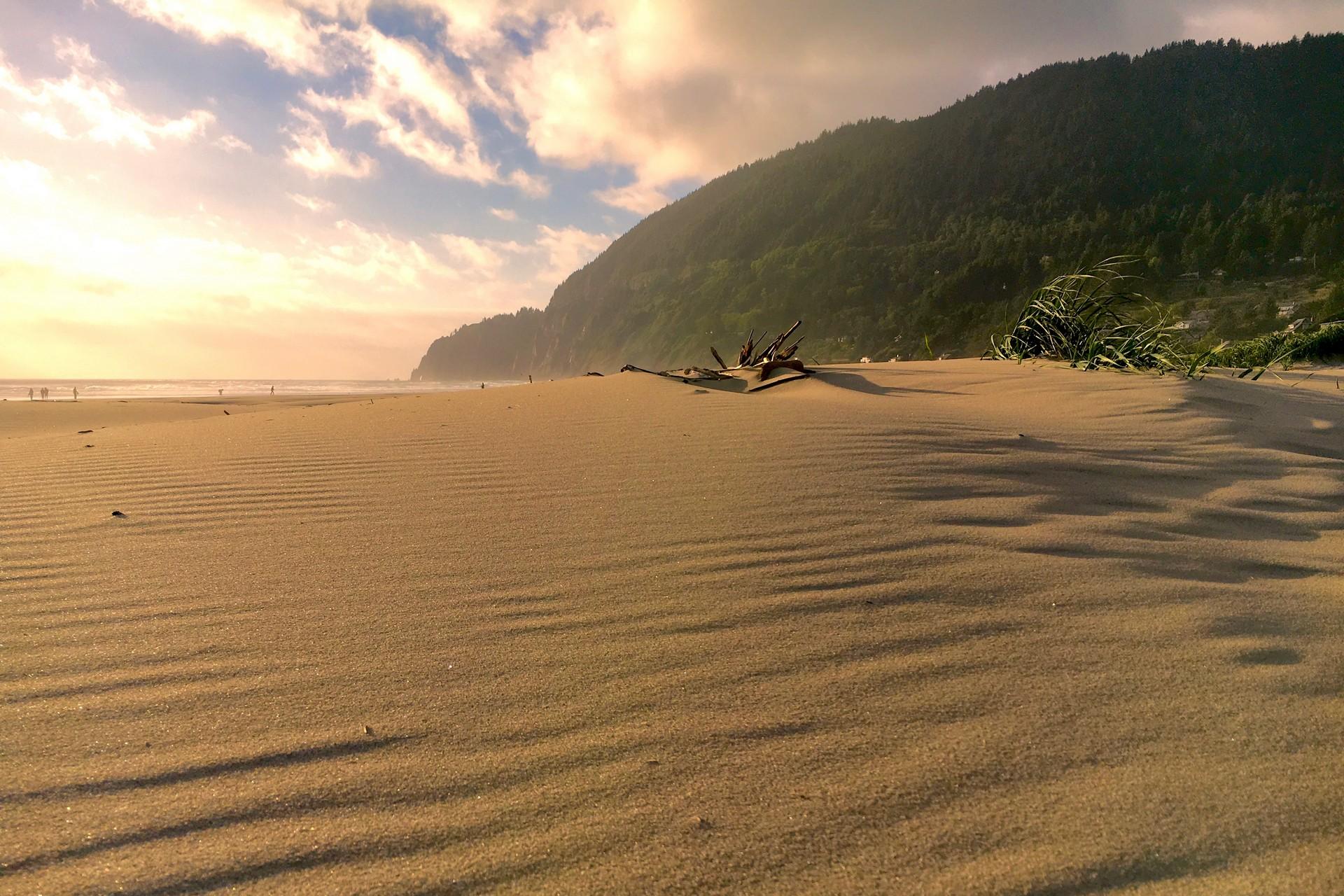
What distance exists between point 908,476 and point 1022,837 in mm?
1521

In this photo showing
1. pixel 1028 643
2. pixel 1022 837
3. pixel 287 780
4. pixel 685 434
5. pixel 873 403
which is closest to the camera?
pixel 1022 837

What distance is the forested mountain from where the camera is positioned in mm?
30250

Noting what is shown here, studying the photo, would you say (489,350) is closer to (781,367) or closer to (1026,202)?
(1026,202)

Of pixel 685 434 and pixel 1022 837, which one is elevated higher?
pixel 685 434

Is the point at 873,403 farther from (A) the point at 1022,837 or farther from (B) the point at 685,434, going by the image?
(A) the point at 1022,837

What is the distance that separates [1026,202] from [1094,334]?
41.7 meters

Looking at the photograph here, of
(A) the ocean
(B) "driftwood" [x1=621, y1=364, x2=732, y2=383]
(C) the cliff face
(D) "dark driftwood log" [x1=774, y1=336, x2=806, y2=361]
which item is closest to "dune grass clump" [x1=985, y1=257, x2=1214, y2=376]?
(D) "dark driftwood log" [x1=774, y1=336, x2=806, y2=361]

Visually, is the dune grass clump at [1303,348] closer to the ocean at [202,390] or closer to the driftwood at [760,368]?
the driftwood at [760,368]

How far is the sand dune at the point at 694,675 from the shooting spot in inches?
34.3

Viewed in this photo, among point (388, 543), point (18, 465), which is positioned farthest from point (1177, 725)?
point (18, 465)

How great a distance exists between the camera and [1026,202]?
130 ft

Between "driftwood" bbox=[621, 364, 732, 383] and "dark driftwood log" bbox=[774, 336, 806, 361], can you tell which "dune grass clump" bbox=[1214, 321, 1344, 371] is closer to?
"dark driftwood log" bbox=[774, 336, 806, 361]

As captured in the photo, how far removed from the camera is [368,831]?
0.90 m

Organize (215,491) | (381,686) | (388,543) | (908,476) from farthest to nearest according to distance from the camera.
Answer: (215,491)
(908,476)
(388,543)
(381,686)
